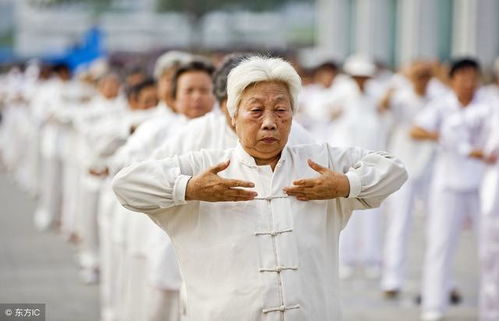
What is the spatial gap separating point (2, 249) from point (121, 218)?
Answer: 5419mm

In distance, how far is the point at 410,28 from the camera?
84.0ft

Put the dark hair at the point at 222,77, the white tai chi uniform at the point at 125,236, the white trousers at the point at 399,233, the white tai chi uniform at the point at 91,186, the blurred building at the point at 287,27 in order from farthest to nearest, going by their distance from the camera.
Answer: the blurred building at the point at 287,27 → the white tai chi uniform at the point at 91,186 → the white trousers at the point at 399,233 → the white tai chi uniform at the point at 125,236 → the dark hair at the point at 222,77

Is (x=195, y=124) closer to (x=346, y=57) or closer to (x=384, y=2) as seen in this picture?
(x=384, y=2)

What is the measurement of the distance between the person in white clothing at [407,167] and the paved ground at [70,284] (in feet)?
0.91

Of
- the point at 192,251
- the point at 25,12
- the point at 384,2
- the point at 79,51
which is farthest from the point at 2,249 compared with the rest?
the point at 25,12

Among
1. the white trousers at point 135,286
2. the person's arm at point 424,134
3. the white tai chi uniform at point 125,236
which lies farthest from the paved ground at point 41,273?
the person's arm at point 424,134

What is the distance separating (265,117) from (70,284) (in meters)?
6.92

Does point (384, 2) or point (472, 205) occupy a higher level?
point (384, 2)

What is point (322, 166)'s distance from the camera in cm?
457

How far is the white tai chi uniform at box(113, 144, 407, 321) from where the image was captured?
4.52m

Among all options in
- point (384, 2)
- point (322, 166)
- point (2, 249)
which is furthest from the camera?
point (384, 2)

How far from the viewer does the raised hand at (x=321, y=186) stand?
4484mm

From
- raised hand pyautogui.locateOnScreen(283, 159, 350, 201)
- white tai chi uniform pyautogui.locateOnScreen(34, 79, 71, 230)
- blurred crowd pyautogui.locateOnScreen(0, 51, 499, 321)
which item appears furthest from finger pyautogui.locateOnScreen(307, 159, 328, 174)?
white tai chi uniform pyautogui.locateOnScreen(34, 79, 71, 230)

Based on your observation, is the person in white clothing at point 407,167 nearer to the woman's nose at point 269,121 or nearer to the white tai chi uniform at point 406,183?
the white tai chi uniform at point 406,183
